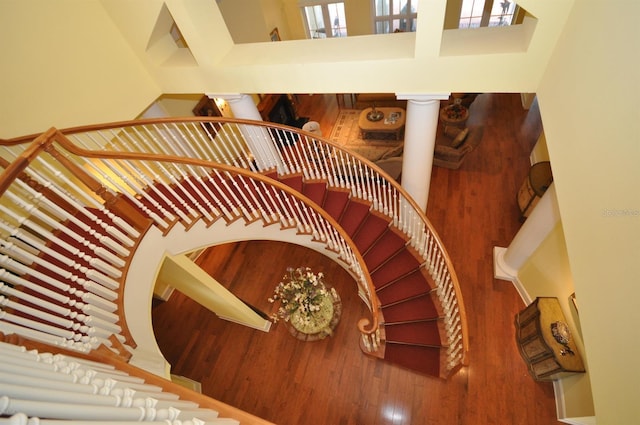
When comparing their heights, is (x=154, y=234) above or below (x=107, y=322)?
above

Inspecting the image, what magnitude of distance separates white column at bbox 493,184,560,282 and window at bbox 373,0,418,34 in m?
7.06

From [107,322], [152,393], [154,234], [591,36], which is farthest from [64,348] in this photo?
[591,36]

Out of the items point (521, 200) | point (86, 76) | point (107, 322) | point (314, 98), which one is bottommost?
point (107, 322)

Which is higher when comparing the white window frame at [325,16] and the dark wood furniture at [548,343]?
the white window frame at [325,16]

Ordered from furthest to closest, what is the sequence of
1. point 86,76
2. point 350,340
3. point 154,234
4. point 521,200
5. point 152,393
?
point 521,200 → point 350,340 → point 86,76 → point 154,234 → point 152,393

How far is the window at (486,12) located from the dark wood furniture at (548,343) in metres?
7.67

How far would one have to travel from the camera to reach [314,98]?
976 cm

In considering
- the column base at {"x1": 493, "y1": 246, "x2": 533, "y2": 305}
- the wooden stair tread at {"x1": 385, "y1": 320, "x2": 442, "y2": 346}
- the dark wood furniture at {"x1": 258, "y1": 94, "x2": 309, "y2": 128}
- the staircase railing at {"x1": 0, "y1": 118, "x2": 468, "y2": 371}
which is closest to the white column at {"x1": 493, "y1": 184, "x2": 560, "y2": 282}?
the column base at {"x1": 493, "y1": 246, "x2": 533, "y2": 305}

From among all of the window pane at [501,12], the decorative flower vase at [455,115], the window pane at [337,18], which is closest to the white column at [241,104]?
the decorative flower vase at [455,115]

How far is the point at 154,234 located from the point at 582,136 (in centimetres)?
361

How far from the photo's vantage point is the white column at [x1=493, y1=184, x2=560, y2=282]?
11.6 feet

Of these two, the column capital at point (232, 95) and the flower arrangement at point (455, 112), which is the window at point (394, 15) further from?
the column capital at point (232, 95)

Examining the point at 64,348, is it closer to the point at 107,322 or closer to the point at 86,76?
the point at 107,322

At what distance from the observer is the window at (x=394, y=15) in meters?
8.52
